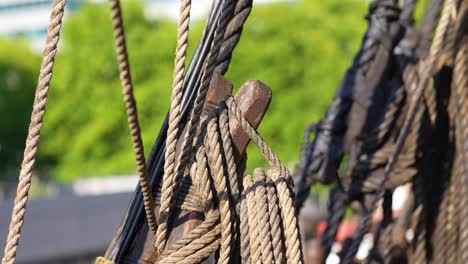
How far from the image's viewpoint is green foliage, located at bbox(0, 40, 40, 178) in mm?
17688

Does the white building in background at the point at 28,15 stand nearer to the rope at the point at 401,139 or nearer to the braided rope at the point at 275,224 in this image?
the rope at the point at 401,139

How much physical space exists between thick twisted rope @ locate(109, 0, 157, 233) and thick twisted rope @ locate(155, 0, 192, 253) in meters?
0.02

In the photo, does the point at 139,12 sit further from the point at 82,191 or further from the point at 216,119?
the point at 216,119

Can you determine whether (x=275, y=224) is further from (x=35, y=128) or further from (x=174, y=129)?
(x=35, y=128)

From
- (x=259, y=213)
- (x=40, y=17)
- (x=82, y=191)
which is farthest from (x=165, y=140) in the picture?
(x=40, y=17)

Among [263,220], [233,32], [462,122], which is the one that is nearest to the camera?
[263,220]

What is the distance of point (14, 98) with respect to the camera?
18.3m

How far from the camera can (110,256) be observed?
4.12 ft

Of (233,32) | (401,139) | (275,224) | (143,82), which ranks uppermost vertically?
(143,82)

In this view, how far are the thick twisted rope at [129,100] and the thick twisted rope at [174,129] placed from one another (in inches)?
0.8

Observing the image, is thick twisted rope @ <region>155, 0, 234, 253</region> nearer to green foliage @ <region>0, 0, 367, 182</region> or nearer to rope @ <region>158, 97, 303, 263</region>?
rope @ <region>158, 97, 303, 263</region>

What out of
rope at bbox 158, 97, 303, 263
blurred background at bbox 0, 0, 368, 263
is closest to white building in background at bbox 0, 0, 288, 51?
blurred background at bbox 0, 0, 368, 263

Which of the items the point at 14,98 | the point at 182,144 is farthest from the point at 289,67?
the point at 182,144

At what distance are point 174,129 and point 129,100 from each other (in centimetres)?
12
